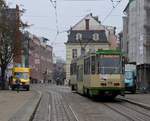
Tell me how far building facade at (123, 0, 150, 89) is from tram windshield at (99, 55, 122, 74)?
2577 cm

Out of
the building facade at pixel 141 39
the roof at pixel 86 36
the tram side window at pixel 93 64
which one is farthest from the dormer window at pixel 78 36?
the tram side window at pixel 93 64

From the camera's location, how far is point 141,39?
65.9 m

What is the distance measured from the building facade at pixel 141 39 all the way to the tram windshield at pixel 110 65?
25773 mm

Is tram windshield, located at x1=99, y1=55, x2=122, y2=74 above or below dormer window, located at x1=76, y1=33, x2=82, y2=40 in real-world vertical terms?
below

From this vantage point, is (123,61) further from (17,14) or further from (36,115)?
(17,14)

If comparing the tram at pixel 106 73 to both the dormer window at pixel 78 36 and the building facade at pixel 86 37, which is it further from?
the dormer window at pixel 78 36

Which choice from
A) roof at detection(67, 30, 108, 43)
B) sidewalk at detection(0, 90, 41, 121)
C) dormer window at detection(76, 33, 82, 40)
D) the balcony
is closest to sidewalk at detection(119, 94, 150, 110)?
sidewalk at detection(0, 90, 41, 121)

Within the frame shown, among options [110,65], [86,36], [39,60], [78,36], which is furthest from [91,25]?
[110,65]

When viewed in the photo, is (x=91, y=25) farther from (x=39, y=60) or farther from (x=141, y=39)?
(x=141, y=39)

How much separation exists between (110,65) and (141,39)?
27.6 meters

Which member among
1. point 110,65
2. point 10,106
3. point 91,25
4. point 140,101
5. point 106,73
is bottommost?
point 10,106

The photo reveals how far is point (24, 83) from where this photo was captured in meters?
70.6

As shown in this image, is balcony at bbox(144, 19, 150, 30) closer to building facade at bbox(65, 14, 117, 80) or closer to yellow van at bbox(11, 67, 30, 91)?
yellow van at bbox(11, 67, 30, 91)

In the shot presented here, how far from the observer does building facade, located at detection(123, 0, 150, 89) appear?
213ft
